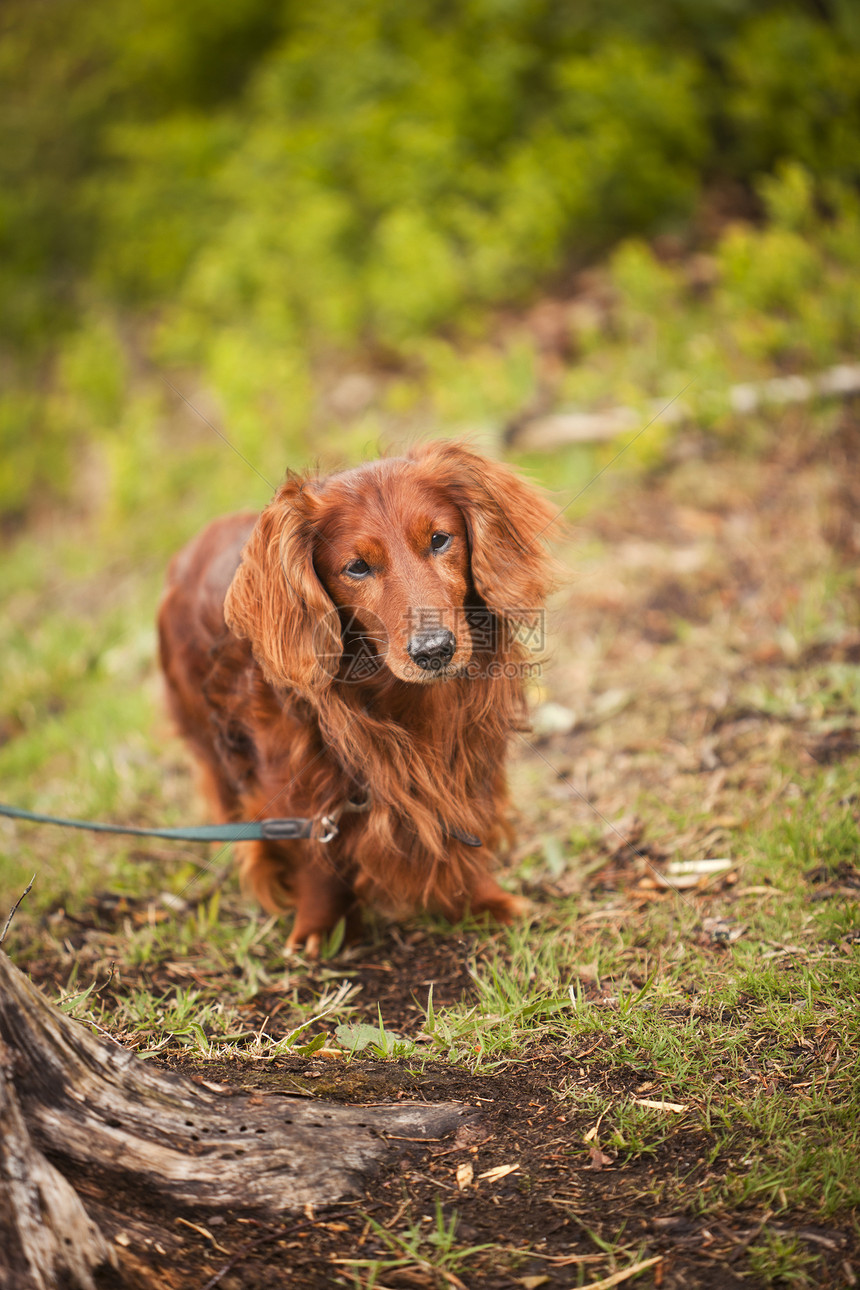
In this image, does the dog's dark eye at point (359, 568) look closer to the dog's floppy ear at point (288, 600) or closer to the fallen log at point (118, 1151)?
the dog's floppy ear at point (288, 600)

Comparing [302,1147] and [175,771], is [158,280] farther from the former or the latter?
[302,1147]

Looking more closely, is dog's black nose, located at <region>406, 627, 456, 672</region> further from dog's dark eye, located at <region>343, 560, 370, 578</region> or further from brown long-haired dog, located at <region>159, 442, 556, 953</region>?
dog's dark eye, located at <region>343, 560, 370, 578</region>

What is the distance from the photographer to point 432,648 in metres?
1.99

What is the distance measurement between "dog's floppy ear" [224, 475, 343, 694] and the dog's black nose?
25 cm

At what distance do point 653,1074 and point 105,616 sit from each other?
Answer: 3918mm

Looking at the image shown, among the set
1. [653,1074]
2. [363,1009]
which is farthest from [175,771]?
[653,1074]

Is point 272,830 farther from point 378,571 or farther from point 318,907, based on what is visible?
point 378,571

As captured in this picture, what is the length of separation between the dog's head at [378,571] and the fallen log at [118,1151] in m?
0.87

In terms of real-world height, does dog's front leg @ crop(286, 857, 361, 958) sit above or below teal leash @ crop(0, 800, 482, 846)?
below

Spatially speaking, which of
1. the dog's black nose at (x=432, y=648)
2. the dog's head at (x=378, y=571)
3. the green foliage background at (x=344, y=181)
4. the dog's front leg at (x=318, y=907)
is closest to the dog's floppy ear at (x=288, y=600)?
the dog's head at (x=378, y=571)

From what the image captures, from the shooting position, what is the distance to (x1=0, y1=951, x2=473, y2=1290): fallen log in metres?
1.39

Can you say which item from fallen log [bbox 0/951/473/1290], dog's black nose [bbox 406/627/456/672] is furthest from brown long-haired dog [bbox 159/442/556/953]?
fallen log [bbox 0/951/473/1290]

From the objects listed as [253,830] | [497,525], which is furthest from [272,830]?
[497,525]

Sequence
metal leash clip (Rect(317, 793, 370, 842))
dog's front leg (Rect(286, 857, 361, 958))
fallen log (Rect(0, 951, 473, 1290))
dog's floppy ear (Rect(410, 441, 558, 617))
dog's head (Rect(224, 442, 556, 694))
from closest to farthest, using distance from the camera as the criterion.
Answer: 1. fallen log (Rect(0, 951, 473, 1290))
2. dog's head (Rect(224, 442, 556, 694))
3. dog's floppy ear (Rect(410, 441, 558, 617))
4. metal leash clip (Rect(317, 793, 370, 842))
5. dog's front leg (Rect(286, 857, 361, 958))
